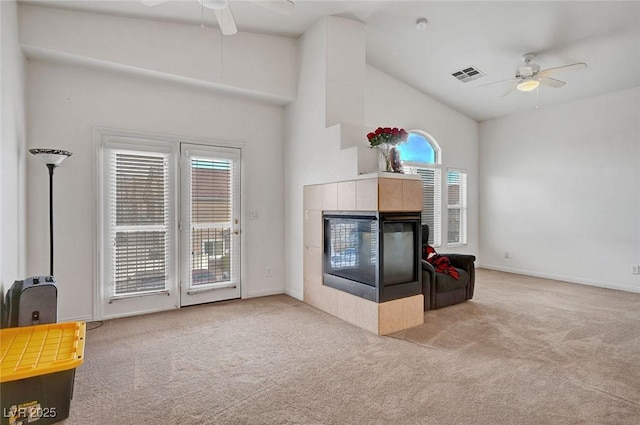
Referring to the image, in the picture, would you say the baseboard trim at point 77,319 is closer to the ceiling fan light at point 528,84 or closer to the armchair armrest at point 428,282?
the armchair armrest at point 428,282

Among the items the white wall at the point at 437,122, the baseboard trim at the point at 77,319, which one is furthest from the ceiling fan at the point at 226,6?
the baseboard trim at the point at 77,319

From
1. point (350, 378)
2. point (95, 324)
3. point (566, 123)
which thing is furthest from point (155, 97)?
point (566, 123)

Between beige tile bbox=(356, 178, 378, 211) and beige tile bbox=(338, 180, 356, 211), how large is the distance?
2.9 inches

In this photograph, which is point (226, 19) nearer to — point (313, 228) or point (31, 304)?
point (313, 228)

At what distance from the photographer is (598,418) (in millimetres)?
2107

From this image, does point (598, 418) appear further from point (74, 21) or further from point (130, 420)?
point (74, 21)

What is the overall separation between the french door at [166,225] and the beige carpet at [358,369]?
369mm

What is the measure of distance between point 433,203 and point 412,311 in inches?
138

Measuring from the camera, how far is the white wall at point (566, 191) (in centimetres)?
531

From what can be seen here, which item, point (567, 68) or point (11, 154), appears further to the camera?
point (567, 68)

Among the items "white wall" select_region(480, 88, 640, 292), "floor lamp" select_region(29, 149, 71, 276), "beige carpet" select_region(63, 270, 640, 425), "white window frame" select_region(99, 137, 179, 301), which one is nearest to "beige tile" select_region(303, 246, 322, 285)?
"beige carpet" select_region(63, 270, 640, 425)

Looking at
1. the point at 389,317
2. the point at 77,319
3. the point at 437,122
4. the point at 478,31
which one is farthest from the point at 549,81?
the point at 77,319

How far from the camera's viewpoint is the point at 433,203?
22.1ft

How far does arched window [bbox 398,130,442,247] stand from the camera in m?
6.51
